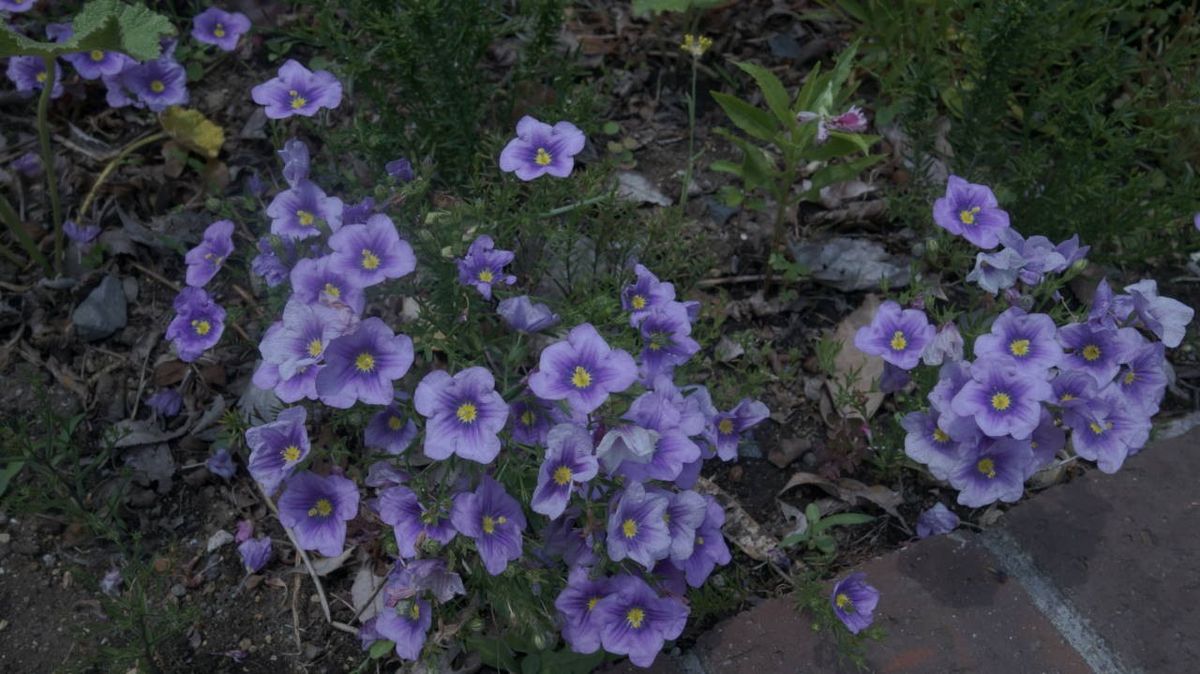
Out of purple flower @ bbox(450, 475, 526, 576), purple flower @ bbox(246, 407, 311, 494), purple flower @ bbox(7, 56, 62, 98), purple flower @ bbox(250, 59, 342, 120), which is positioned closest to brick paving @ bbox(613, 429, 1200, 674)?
purple flower @ bbox(450, 475, 526, 576)

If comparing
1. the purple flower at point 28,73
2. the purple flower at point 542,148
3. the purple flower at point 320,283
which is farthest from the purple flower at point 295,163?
the purple flower at point 28,73

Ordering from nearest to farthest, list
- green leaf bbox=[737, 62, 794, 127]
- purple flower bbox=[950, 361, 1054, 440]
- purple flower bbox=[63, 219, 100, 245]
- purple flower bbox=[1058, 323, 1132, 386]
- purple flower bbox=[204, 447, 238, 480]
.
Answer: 1. purple flower bbox=[950, 361, 1054, 440]
2. purple flower bbox=[1058, 323, 1132, 386]
3. purple flower bbox=[204, 447, 238, 480]
4. green leaf bbox=[737, 62, 794, 127]
5. purple flower bbox=[63, 219, 100, 245]

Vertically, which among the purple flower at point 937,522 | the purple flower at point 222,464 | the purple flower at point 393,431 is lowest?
the purple flower at point 222,464

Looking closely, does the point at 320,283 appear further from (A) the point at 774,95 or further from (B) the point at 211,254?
(A) the point at 774,95

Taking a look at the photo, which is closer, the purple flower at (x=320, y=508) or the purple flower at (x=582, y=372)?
the purple flower at (x=582, y=372)

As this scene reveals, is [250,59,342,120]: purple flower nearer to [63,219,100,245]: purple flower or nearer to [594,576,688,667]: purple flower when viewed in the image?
[63,219,100,245]: purple flower

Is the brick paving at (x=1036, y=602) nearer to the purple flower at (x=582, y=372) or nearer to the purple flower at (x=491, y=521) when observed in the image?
the purple flower at (x=491, y=521)

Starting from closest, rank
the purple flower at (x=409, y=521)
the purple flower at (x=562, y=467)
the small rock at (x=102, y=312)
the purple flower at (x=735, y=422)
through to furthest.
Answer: the purple flower at (x=562, y=467), the purple flower at (x=409, y=521), the purple flower at (x=735, y=422), the small rock at (x=102, y=312)
